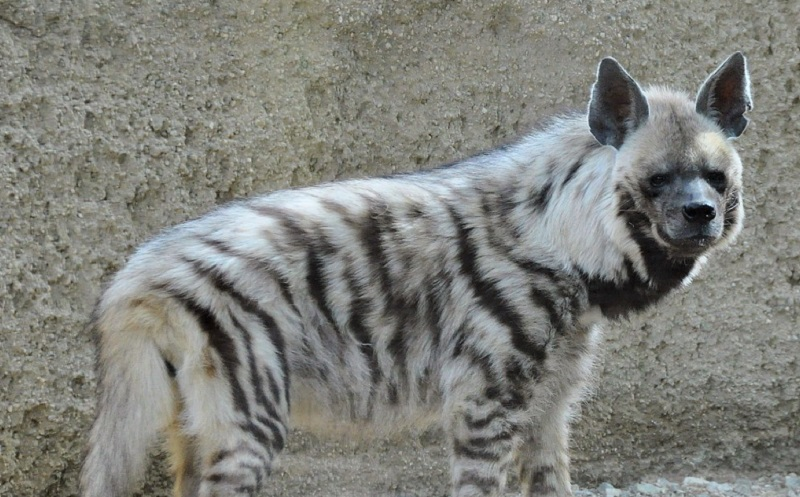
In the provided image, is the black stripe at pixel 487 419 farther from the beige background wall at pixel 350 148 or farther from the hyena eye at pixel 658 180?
the beige background wall at pixel 350 148

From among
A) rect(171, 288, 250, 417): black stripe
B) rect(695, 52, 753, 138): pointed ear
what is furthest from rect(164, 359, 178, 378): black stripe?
rect(695, 52, 753, 138): pointed ear

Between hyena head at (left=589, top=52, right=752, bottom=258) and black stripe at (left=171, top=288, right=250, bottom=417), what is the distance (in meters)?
1.05

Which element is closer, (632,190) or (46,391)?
(632,190)

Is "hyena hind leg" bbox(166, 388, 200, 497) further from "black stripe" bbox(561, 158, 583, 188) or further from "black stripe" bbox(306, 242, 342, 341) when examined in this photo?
"black stripe" bbox(561, 158, 583, 188)

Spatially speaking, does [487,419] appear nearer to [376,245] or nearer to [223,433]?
[376,245]

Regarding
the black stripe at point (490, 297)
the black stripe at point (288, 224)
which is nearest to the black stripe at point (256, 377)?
the black stripe at point (288, 224)

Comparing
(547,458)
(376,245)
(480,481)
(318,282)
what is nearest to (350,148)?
(376,245)

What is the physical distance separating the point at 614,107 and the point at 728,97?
319mm

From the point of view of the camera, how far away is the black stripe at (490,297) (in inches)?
115

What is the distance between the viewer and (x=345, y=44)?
381cm

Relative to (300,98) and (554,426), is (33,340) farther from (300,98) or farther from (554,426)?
(554,426)

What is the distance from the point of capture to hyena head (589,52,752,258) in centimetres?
280

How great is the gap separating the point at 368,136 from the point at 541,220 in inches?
40.0

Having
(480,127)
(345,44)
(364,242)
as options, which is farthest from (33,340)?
(480,127)
